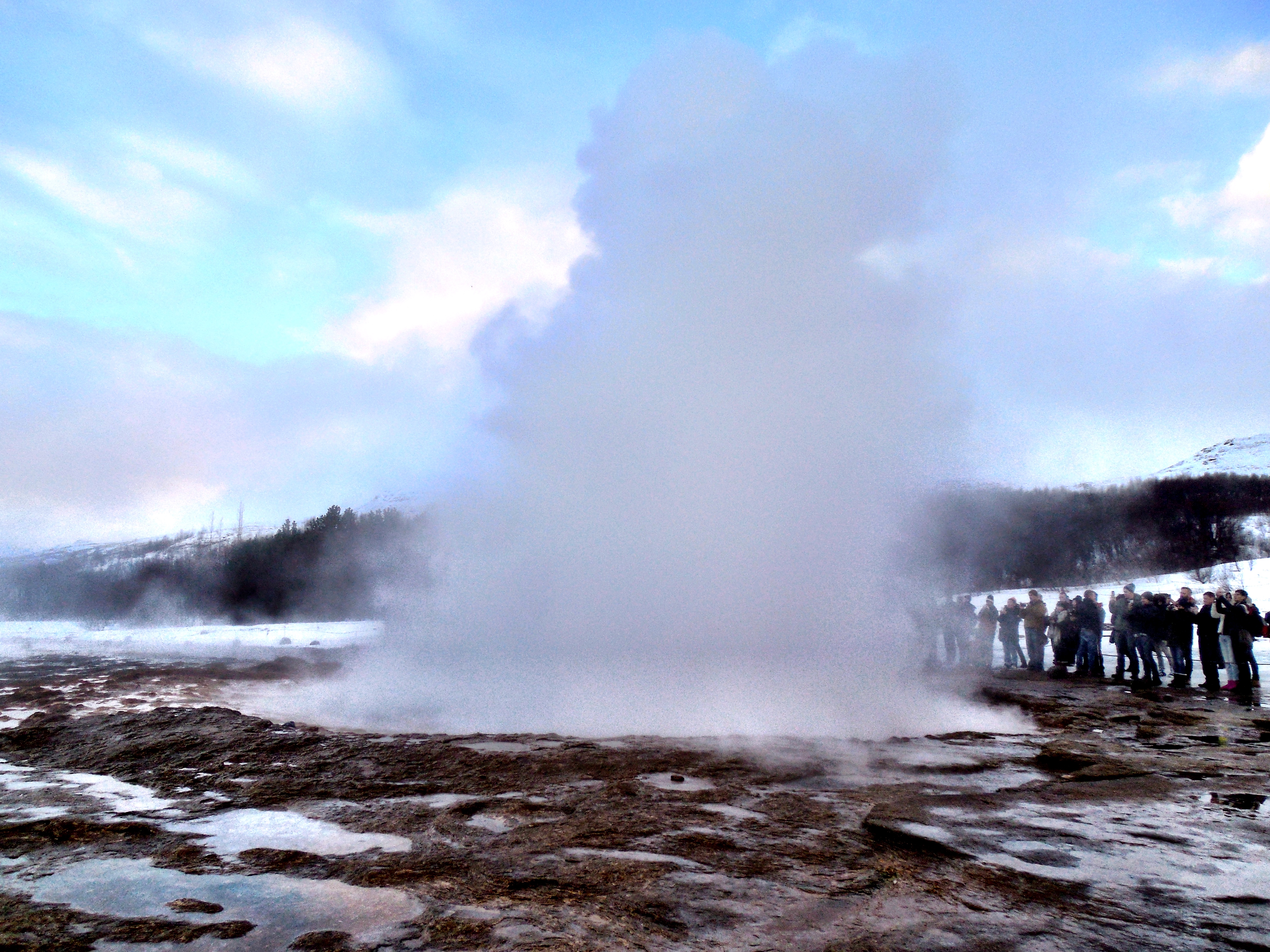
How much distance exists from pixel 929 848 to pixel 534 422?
7.16 meters

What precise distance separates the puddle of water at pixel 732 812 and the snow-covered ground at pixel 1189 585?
18.8 meters

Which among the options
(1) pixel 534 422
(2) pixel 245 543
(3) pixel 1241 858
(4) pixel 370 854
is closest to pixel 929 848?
(3) pixel 1241 858

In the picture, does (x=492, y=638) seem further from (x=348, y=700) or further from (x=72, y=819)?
(x=72, y=819)

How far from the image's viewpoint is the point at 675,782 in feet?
15.3

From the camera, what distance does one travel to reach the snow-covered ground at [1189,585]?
88.1ft

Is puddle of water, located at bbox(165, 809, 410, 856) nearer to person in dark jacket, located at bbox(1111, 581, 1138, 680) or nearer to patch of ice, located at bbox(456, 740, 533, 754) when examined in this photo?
patch of ice, located at bbox(456, 740, 533, 754)

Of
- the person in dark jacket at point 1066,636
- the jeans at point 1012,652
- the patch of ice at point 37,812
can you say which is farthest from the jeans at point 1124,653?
the patch of ice at point 37,812

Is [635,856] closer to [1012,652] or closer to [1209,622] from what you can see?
[1209,622]

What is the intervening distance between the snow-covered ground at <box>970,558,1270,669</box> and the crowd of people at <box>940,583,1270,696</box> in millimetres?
6145

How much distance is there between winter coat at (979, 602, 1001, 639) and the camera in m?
14.8

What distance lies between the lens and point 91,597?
62688 millimetres

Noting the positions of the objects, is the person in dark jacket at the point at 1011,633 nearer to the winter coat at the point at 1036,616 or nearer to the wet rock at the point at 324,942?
A: the winter coat at the point at 1036,616

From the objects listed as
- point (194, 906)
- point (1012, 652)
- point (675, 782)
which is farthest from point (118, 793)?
point (1012, 652)

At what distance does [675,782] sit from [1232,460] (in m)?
158
